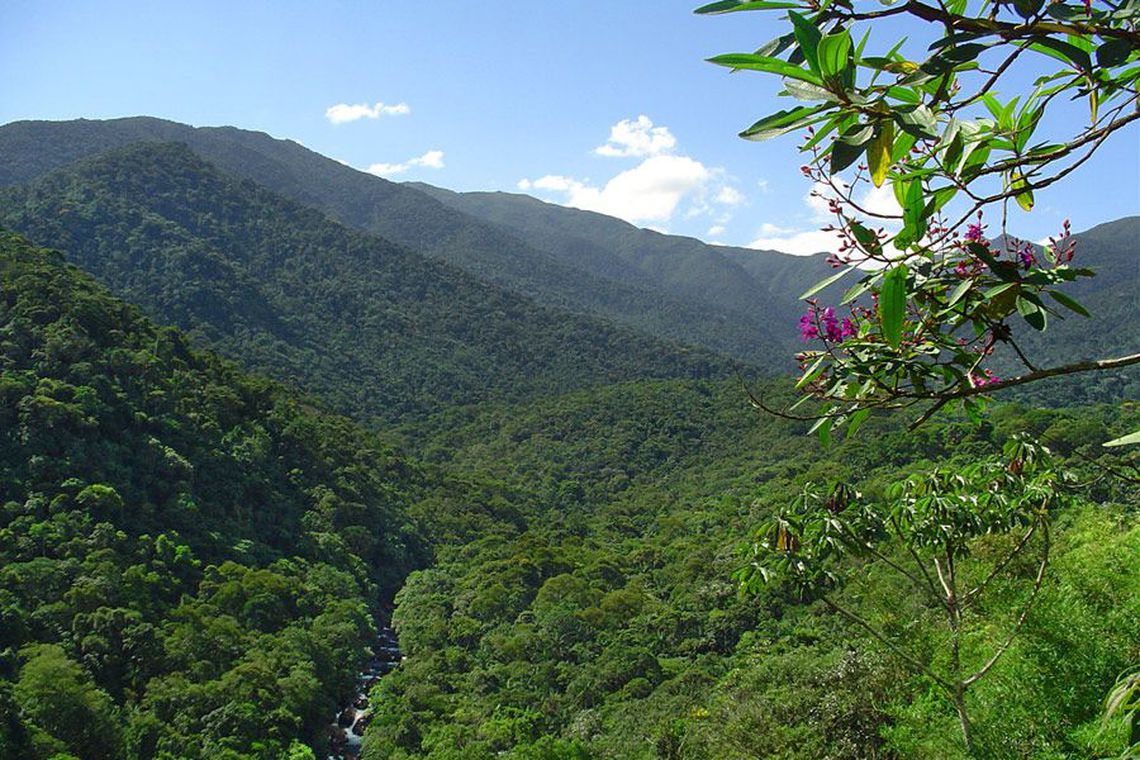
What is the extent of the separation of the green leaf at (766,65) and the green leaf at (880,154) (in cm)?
13

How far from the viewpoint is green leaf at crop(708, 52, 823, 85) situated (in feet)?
3.15

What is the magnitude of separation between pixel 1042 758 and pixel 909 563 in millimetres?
10767

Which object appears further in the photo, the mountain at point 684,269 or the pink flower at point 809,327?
the mountain at point 684,269

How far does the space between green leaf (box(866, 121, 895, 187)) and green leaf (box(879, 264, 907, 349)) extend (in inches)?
5.2

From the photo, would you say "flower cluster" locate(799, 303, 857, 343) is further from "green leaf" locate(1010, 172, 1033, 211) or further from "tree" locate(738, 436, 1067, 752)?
"tree" locate(738, 436, 1067, 752)

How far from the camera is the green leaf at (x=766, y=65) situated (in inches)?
37.8

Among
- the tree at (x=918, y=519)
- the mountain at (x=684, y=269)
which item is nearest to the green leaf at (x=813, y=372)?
the tree at (x=918, y=519)

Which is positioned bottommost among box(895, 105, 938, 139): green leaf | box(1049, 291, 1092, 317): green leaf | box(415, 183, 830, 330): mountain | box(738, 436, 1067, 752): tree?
box(738, 436, 1067, 752): tree

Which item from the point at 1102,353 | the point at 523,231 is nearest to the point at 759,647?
the point at 1102,353

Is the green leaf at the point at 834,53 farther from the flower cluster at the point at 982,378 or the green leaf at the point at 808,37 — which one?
the flower cluster at the point at 982,378

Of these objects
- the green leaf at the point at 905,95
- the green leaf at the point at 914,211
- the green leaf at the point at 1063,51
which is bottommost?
the green leaf at the point at 914,211

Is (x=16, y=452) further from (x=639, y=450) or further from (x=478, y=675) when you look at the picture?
(x=639, y=450)

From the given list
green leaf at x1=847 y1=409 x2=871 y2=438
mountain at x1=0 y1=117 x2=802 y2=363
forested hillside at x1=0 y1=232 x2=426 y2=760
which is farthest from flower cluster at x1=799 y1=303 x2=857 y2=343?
mountain at x1=0 y1=117 x2=802 y2=363

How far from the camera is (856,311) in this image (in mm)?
1570
